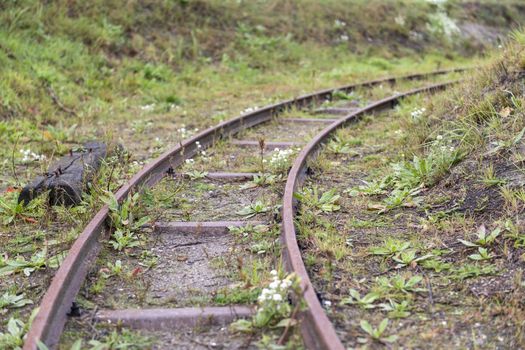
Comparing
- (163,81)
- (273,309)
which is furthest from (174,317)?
(163,81)

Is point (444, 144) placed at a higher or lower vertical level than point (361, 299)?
lower

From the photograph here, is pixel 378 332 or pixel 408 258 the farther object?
pixel 408 258

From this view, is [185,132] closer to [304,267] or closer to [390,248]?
[390,248]

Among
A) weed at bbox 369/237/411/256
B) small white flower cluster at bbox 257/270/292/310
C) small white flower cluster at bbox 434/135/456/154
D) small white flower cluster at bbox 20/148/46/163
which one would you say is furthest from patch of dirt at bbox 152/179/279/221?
small white flower cluster at bbox 20/148/46/163

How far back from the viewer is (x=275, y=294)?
3.67 meters

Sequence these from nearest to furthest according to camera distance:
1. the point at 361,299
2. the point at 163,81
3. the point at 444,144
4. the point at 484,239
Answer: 1. the point at 361,299
2. the point at 484,239
3. the point at 444,144
4. the point at 163,81

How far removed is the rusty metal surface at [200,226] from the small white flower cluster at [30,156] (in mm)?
2603

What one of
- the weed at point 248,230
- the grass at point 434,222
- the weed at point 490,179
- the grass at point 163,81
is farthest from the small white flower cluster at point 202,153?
the weed at point 490,179

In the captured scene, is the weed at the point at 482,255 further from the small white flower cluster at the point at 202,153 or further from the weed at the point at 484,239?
the small white flower cluster at the point at 202,153

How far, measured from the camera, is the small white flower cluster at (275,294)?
144 inches

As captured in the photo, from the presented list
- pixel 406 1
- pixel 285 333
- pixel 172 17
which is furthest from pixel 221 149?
pixel 406 1

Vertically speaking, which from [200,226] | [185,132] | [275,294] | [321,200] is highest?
[275,294]

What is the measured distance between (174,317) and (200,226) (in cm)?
137

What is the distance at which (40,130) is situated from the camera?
339 inches
